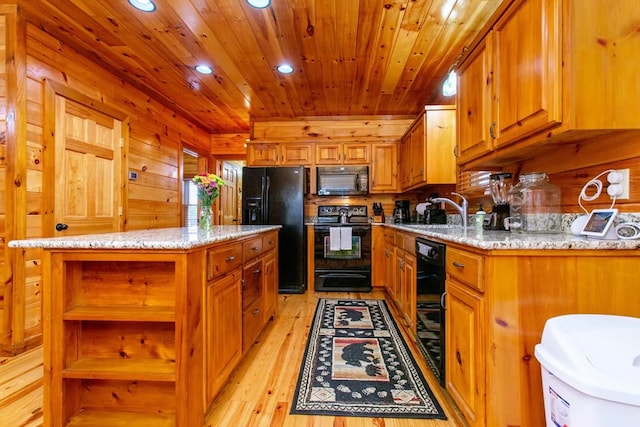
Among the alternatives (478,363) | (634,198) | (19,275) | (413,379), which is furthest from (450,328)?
(19,275)

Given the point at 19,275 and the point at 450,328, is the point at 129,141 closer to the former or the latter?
the point at 19,275

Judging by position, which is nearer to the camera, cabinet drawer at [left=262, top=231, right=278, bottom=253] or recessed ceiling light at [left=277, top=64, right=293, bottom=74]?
cabinet drawer at [left=262, top=231, right=278, bottom=253]

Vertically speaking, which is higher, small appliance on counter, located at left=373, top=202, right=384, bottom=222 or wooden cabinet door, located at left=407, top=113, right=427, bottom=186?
wooden cabinet door, located at left=407, top=113, right=427, bottom=186

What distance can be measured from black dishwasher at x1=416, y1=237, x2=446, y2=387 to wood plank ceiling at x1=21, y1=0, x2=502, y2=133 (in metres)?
1.72

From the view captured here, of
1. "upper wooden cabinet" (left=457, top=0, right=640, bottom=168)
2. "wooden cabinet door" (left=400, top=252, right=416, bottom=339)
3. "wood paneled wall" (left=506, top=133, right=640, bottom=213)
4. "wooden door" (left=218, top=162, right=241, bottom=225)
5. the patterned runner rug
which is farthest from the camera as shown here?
"wooden door" (left=218, top=162, right=241, bottom=225)

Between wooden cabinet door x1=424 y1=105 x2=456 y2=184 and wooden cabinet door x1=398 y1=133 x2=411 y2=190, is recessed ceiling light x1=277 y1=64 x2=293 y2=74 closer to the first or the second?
wooden cabinet door x1=424 y1=105 x2=456 y2=184

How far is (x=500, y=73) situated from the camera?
1570 millimetres

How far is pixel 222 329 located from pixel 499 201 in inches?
77.7

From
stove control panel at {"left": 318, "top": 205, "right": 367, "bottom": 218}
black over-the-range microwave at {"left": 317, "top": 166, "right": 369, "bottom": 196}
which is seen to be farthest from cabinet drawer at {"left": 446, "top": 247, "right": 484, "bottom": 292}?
stove control panel at {"left": 318, "top": 205, "right": 367, "bottom": 218}

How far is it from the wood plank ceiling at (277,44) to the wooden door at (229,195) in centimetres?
214

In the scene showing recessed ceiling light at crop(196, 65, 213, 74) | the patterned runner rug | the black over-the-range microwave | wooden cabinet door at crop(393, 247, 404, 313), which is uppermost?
recessed ceiling light at crop(196, 65, 213, 74)

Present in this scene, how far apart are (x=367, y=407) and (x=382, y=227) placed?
261cm

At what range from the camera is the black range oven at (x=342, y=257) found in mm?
3941

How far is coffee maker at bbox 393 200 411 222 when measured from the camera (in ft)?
13.8
